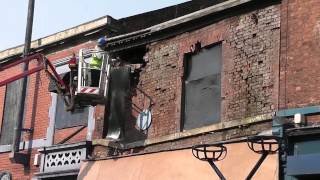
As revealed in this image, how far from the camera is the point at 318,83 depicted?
35.8 ft

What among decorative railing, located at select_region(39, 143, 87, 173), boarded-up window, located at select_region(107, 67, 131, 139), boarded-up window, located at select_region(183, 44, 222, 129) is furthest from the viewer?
decorative railing, located at select_region(39, 143, 87, 173)

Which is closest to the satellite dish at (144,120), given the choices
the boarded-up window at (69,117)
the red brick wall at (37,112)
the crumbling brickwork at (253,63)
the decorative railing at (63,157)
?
the decorative railing at (63,157)

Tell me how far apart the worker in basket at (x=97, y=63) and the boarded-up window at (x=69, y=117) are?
1.44 m

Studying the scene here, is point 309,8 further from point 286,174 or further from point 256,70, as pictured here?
point 286,174

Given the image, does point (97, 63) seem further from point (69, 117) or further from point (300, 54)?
point (300, 54)

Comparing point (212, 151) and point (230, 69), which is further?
point (230, 69)

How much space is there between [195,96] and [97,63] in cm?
286

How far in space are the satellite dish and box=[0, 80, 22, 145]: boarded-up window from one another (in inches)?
189

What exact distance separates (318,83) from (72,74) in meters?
6.89

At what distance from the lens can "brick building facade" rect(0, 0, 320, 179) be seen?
11211mm

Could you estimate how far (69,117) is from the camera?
1652cm

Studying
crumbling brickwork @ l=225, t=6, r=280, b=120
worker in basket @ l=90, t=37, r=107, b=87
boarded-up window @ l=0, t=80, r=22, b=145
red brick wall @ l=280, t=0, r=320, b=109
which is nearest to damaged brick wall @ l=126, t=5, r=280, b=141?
crumbling brickwork @ l=225, t=6, r=280, b=120

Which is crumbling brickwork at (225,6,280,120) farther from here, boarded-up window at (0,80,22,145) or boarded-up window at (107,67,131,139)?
boarded-up window at (0,80,22,145)

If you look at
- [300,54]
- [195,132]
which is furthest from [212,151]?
[300,54]
